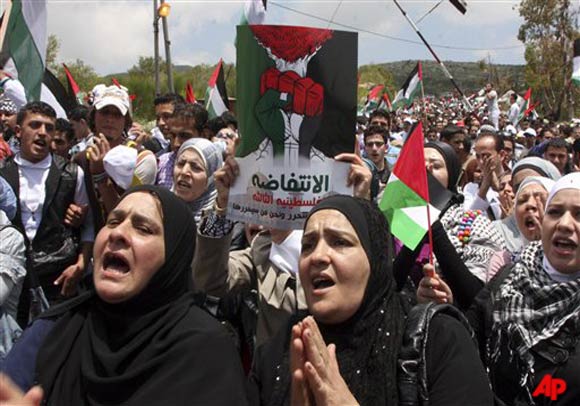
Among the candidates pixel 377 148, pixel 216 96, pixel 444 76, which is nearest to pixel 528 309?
pixel 377 148

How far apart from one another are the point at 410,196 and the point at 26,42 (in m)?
3.05

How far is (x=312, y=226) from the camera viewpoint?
2.42 meters

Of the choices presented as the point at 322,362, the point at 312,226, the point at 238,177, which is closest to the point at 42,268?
the point at 238,177

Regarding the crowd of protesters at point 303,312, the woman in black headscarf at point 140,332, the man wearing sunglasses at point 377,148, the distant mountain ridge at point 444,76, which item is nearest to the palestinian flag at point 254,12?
the man wearing sunglasses at point 377,148

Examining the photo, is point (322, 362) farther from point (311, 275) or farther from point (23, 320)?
point (23, 320)

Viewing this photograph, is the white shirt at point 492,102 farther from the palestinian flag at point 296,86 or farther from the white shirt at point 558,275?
the white shirt at point 558,275

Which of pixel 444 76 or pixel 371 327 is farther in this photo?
pixel 444 76

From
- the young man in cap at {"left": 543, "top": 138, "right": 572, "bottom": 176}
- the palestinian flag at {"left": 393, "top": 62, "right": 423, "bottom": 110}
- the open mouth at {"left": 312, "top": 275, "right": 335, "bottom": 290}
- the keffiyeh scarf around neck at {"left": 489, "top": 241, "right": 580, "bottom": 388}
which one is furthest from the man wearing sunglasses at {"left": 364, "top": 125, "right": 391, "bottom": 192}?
the palestinian flag at {"left": 393, "top": 62, "right": 423, "bottom": 110}

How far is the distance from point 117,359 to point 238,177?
40.2 inches

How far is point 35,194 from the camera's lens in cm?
427

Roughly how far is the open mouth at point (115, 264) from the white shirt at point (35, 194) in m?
1.97

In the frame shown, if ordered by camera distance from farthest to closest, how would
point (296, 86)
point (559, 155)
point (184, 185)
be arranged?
point (559, 155)
point (184, 185)
point (296, 86)

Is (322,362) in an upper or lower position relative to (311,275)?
lower

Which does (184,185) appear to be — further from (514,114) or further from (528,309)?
(514,114)
